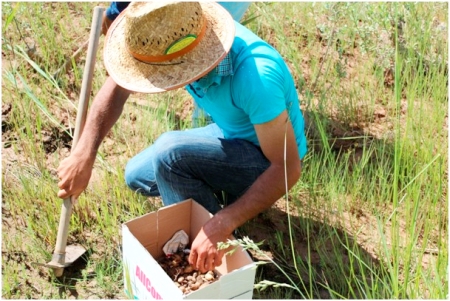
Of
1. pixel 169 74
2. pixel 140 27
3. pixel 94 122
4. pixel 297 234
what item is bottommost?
pixel 297 234

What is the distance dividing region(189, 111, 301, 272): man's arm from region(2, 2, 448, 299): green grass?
0.14m

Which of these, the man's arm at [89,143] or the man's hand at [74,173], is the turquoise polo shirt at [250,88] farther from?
the man's hand at [74,173]

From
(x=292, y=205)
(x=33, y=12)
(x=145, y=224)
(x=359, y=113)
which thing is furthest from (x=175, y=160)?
(x=33, y=12)

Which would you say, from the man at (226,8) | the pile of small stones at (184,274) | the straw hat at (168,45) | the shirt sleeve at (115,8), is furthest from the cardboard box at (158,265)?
the shirt sleeve at (115,8)

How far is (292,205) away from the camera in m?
2.59

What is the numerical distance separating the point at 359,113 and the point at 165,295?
166 centimetres

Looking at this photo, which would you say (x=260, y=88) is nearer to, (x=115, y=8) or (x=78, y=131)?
(x=78, y=131)

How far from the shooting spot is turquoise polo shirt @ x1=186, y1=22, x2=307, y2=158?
6.45ft

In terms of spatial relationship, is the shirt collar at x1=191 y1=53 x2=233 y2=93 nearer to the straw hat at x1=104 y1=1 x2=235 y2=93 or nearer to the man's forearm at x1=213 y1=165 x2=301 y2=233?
the straw hat at x1=104 y1=1 x2=235 y2=93

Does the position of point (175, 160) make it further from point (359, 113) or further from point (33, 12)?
point (33, 12)

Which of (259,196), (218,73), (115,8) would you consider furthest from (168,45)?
(115,8)

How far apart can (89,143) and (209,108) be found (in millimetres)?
458

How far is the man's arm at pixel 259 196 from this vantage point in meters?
1.97

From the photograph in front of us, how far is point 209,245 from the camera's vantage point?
1.97 meters
